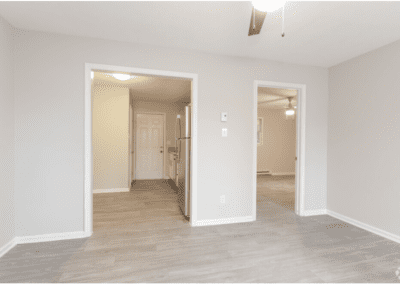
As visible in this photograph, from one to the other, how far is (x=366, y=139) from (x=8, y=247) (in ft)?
14.8

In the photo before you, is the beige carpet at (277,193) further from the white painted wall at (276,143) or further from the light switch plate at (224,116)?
the light switch plate at (224,116)

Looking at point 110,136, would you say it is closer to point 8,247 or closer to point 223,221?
point 8,247

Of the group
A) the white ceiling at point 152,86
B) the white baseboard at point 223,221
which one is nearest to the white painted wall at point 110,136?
the white ceiling at point 152,86

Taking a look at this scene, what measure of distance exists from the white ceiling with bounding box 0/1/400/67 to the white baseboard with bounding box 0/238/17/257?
2.36 metres

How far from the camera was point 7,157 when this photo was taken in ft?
7.09

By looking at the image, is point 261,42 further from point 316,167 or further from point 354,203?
point 354,203

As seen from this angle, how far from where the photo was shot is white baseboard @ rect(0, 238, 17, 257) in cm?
207

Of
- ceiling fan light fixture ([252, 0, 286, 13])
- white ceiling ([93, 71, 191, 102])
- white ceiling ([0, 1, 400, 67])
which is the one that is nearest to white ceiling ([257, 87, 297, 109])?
white ceiling ([93, 71, 191, 102])

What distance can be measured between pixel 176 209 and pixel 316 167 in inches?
96.5

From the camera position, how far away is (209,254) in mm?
2129

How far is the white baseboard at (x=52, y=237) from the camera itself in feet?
7.59

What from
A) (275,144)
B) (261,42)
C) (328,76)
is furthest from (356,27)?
(275,144)

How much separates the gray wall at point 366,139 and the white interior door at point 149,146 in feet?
14.9

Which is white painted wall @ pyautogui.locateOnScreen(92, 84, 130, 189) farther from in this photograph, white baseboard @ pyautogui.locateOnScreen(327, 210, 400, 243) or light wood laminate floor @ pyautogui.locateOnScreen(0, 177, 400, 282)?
white baseboard @ pyautogui.locateOnScreen(327, 210, 400, 243)
